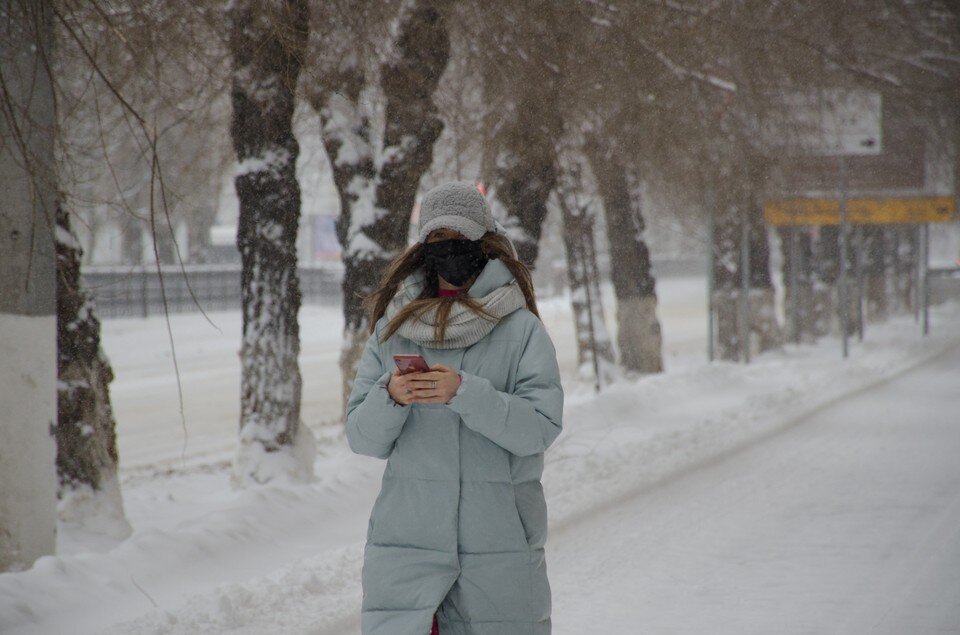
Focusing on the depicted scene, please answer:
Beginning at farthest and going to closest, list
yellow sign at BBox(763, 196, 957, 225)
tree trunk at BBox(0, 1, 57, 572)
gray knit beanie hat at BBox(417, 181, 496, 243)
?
yellow sign at BBox(763, 196, 957, 225) → tree trunk at BBox(0, 1, 57, 572) → gray knit beanie hat at BBox(417, 181, 496, 243)

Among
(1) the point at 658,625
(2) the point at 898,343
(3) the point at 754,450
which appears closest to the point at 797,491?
(3) the point at 754,450

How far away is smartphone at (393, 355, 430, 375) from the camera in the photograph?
291 centimetres

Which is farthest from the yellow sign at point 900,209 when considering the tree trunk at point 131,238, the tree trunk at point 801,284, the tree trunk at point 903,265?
the tree trunk at point 131,238

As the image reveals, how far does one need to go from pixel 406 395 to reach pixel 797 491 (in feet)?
22.6

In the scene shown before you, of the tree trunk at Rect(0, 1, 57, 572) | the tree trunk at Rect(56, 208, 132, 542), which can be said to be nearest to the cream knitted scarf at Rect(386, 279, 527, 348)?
the tree trunk at Rect(0, 1, 57, 572)

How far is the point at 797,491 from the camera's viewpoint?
912 cm

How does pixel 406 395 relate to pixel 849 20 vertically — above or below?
below

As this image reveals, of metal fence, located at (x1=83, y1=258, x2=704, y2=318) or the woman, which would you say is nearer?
the woman

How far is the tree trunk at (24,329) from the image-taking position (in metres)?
5.80

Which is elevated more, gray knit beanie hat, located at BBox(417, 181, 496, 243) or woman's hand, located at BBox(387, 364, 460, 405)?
gray knit beanie hat, located at BBox(417, 181, 496, 243)

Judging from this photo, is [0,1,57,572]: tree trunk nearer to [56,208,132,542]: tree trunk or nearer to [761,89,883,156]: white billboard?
[56,208,132,542]: tree trunk

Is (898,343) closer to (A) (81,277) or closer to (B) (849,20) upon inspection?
(B) (849,20)

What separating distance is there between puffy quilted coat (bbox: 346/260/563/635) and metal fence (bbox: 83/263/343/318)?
26.6m

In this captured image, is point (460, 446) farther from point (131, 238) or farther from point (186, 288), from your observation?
point (131, 238)
